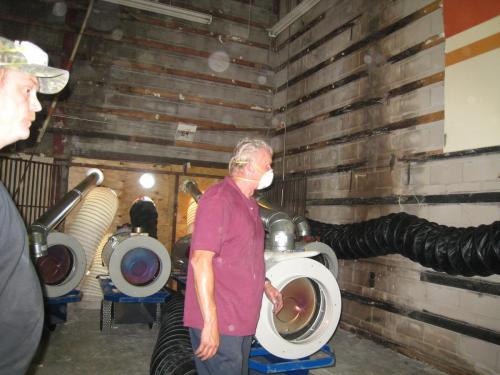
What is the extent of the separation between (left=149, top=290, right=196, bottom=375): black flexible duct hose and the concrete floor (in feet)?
1.70

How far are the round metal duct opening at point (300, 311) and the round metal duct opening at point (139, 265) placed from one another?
2155mm

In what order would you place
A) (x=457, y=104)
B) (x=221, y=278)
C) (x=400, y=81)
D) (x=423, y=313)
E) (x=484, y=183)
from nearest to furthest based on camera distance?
1. (x=221, y=278)
2. (x=484, y=183)
3. (x=457, y=104)
4. (x=423, y=313)
5. (x=400, y=81)

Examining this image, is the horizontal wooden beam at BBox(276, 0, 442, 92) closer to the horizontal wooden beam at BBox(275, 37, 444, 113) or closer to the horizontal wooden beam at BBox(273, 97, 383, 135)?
the horizontal wooden beam at BBox(275, 37, 444, 113)

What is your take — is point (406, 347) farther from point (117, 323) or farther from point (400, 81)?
point (117, 323)

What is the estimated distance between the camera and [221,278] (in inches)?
75.2

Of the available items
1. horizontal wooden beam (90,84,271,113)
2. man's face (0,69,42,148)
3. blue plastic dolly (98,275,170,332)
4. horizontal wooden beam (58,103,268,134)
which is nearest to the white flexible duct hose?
blue plastic dolly (98,275,170,332)

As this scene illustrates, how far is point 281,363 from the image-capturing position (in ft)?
8.98

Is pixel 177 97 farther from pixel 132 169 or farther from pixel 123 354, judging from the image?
pixel 123 354

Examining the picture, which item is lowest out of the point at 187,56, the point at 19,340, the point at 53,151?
the point at 19,340

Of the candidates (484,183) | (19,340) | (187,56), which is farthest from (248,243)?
(187,56)

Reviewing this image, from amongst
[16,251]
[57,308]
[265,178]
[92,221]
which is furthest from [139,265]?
[16,251]

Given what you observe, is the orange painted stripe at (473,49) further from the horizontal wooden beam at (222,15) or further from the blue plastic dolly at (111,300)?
the horizontal wooden beam at (222,15)

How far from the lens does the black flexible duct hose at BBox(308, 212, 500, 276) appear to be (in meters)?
3.06

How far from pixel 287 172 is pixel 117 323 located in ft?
13.3
